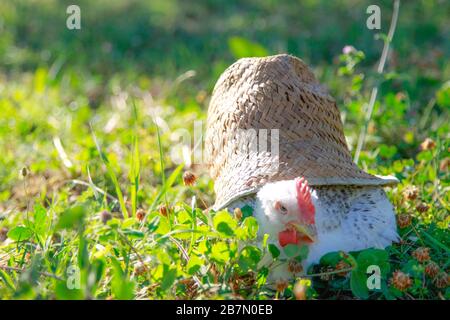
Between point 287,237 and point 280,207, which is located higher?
point 280,207

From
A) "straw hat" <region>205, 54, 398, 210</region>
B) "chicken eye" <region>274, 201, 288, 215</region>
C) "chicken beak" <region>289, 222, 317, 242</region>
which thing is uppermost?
"straw hat" <region>205, 54, 398, 210</region>

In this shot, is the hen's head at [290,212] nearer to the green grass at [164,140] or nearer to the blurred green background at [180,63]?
the green grass at [164,140]

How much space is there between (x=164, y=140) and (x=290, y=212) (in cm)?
201

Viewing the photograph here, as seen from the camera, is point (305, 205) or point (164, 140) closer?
point (305, 205)

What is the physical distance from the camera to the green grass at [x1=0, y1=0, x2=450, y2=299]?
2.42m

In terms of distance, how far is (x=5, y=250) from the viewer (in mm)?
2916

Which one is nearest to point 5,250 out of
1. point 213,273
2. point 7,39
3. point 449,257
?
point 213,273

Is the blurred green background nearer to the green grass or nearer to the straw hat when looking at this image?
the green grass

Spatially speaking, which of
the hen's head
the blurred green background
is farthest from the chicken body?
the blurred green background

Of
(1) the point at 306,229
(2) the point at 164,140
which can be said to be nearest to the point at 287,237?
(1) the point at 306,229

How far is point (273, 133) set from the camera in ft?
9.18

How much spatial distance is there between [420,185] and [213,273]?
1414 mm

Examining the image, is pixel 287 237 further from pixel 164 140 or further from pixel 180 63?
Answer: pixel 180 63

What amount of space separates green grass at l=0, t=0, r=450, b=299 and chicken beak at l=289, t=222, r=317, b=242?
3.0 inches
